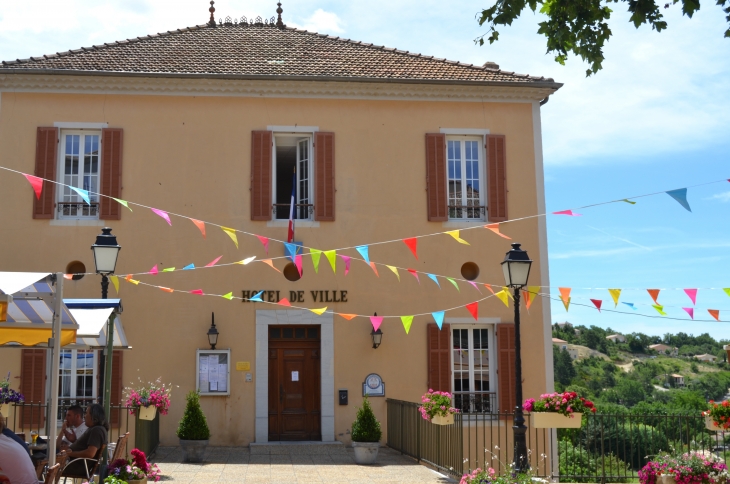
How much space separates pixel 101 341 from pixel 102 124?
5.54 m

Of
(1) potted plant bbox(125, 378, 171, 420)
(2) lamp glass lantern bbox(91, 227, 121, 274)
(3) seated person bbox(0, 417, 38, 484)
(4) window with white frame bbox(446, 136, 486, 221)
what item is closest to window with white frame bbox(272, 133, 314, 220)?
(4) window with white frame bbox(446, 136, 486, 221)

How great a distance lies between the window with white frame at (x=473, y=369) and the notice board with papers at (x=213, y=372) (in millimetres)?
4022

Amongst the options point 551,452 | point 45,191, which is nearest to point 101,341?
point 45,191

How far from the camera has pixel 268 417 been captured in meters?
14.4

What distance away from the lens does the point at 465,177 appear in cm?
1539

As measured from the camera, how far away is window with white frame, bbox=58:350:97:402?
14.1 metres

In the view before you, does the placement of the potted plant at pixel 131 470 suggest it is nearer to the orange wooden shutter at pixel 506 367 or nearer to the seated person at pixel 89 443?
the seated person at pixel 89 443

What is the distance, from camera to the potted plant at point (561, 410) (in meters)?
10.8

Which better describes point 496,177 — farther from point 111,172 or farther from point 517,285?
point 111,172

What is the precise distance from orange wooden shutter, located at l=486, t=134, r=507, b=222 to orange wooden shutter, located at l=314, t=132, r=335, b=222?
290cm

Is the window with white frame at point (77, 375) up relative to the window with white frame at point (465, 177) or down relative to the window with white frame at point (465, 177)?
down

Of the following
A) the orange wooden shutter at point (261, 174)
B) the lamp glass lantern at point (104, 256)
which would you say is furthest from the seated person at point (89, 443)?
the orange wooden shutter at point (261, 174)

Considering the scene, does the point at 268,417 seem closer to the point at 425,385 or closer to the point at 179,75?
the point at 425,385

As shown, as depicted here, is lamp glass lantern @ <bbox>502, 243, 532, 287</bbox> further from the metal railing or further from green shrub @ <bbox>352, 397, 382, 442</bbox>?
green shrub @ <bbox>352, 397, 382, 442</bbox>
